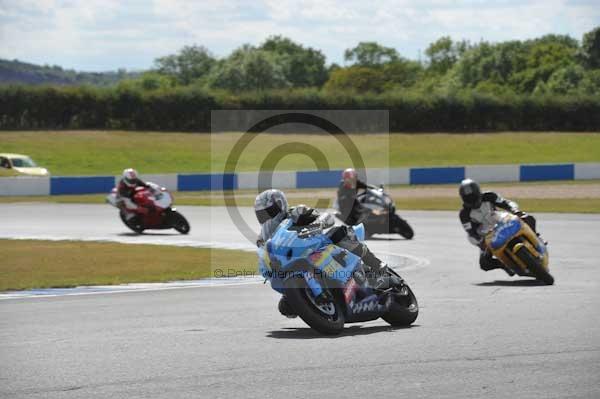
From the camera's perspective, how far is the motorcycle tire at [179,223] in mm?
23016

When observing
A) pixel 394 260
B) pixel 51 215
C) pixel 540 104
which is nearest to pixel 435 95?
pixel 540 104

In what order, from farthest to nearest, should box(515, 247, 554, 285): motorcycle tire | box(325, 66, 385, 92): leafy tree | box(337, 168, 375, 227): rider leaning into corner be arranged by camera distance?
box(325, 66, 385, 92): leafy tree → box(337, 168, 375, 227): rider leaning into corner → box(515, 247, 554, 285): motorcycle tire

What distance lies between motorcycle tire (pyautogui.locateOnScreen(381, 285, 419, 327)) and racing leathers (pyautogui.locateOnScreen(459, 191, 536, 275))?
4.11 metres

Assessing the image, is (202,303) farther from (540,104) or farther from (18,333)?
(540,104)

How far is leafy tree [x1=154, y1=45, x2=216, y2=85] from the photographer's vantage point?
15650 centimetres

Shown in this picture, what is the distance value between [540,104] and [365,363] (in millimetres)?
60261

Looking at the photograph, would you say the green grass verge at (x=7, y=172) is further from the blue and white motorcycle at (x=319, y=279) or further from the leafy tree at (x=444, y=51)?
the leafy tree at (x=444, y=51)

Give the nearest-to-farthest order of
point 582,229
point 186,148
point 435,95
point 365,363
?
point 365,363, point 582,229, point 186,148, point 435,95

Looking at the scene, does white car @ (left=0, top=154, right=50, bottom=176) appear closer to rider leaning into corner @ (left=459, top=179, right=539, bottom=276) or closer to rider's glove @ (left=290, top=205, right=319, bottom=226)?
rider leaning into corner @ (left=459, top=179, right=539, bottom=276)

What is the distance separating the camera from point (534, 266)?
13.4 m

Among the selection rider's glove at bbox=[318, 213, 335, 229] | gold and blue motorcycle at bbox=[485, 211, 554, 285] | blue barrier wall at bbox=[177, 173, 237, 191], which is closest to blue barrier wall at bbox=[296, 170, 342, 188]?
blue barrier wall at bbox=[177, 173, 237, 191]

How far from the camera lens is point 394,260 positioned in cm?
1747

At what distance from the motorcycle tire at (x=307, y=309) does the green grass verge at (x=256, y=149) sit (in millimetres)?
41672

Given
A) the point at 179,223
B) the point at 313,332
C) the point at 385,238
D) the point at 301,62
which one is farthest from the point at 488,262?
the point at 301,62
